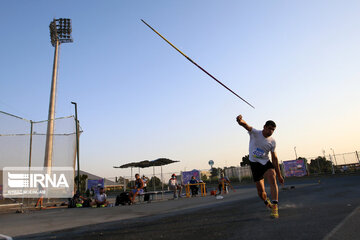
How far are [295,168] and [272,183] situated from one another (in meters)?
22.8

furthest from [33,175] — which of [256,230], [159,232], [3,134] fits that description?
[256,230]

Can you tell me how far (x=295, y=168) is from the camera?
82.2 ft

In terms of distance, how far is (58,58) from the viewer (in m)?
35.1

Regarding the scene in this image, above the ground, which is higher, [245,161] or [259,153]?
[245,161]

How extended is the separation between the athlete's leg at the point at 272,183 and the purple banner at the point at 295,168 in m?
22.4

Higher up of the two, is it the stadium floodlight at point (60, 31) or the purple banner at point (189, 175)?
the stadium floodlight at point (60, 31)

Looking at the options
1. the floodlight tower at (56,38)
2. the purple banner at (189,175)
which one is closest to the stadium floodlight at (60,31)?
the floodlight tower at (56,38)

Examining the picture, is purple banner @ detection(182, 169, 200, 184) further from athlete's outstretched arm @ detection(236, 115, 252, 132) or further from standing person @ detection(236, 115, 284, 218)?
athlete's outstretched arm @ detection(236, 115, 252, 132)

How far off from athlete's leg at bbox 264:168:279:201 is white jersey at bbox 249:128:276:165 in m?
0.20

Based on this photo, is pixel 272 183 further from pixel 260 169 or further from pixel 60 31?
pixel 60 31

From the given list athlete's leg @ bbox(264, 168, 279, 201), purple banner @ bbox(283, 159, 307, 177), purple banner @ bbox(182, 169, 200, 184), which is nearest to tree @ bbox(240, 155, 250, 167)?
purple banner @ bbox(283, 159, 307, 177)

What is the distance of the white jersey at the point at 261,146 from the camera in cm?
490

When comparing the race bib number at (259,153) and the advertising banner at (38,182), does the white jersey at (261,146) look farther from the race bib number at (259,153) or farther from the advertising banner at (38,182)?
the advertising banner at (38,182)

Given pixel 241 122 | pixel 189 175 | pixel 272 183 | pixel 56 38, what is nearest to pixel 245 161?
pixel 189 175
